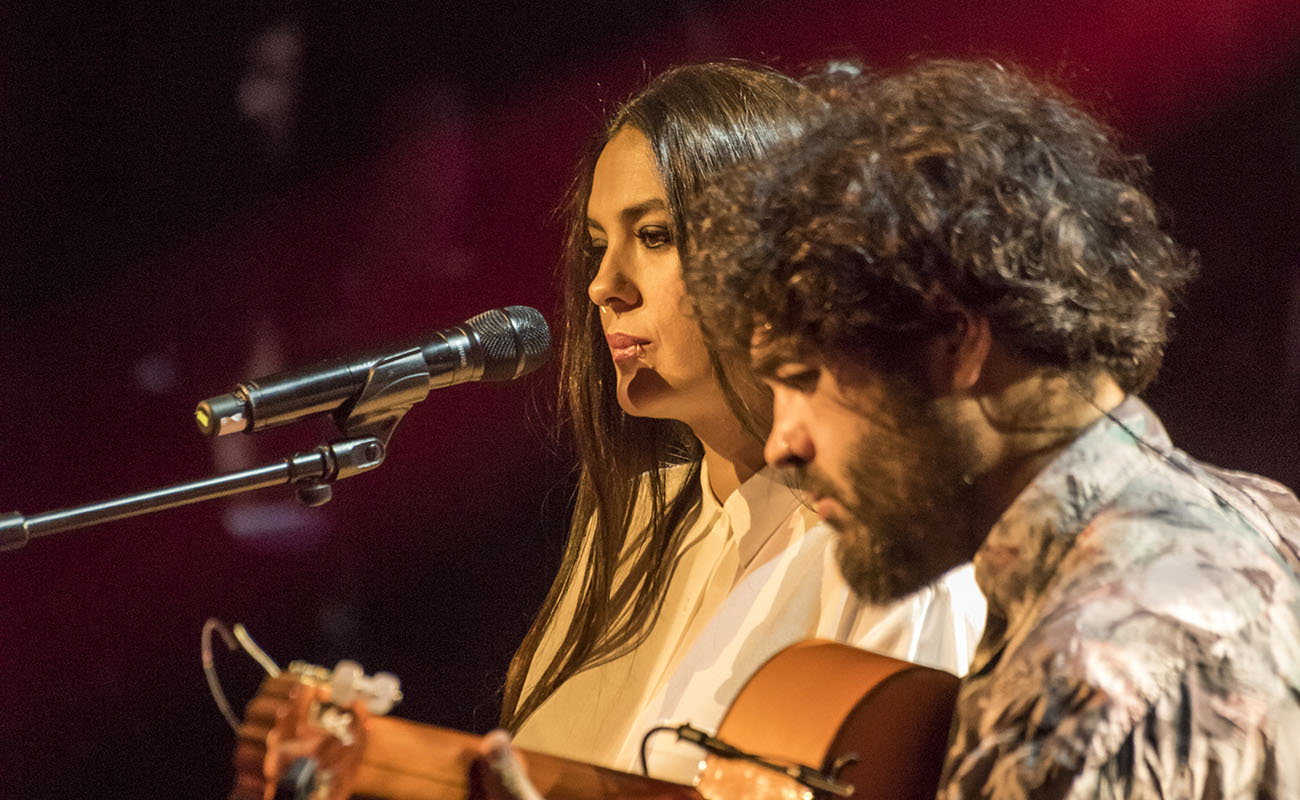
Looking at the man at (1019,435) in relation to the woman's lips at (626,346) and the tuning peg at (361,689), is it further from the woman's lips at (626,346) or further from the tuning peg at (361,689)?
the woman's lips at (626,346)

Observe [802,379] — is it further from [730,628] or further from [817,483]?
[730,628]

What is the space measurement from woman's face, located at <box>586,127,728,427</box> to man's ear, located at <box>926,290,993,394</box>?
624mm

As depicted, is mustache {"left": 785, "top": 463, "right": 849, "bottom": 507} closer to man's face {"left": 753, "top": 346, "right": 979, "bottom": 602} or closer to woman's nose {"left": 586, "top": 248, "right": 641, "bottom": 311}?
man's face {"left": 753, "top": 346, "right": 979, "bottom": 602}

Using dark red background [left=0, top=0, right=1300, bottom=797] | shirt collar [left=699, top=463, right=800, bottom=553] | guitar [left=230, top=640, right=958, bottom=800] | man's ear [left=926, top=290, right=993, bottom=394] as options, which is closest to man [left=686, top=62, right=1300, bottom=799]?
man's ear [left=926, top=290, right=993, bottom=394]

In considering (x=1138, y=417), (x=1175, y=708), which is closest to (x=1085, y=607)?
(x=1175, y=708)

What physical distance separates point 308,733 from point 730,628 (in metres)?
0.81

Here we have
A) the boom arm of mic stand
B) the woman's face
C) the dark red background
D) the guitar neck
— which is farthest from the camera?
the dark red background

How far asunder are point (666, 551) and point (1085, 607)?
110cm

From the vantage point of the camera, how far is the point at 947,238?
116 centimetres

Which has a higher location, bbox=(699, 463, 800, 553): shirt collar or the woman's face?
the woman's face

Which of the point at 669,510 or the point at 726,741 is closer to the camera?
the point at 726,741

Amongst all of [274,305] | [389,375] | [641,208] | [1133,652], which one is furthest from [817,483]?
[274,305]

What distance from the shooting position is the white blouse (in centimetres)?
158

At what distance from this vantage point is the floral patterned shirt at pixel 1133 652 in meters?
0.96
